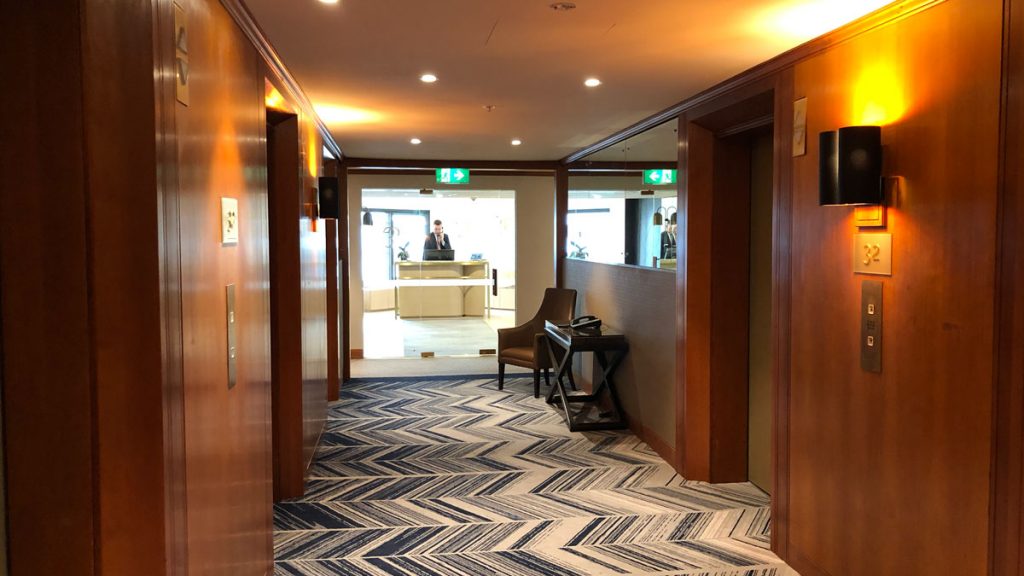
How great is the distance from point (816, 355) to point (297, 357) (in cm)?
280

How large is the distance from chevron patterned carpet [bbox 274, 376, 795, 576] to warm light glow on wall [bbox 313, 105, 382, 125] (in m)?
2.40

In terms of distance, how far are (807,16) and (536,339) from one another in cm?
454

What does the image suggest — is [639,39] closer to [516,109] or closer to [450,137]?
[516,109]

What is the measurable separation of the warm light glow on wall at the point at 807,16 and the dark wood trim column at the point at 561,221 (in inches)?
183

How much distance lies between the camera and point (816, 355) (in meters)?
3.21

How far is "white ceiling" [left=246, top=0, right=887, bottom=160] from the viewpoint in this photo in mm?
2822

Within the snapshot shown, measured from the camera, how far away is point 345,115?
17.1 ft

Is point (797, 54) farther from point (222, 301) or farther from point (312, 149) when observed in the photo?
point (312, 149)

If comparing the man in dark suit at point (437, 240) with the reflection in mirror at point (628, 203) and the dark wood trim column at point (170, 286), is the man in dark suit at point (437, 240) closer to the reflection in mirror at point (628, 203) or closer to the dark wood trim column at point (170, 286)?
the reflection in mirror at point (628, 203)

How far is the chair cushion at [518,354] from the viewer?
23.4 feet

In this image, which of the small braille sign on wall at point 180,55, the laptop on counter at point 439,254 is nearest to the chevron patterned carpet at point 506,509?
the small braille sign on wall at point 180,55

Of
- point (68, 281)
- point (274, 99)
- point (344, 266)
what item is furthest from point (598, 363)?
point (68, 281)

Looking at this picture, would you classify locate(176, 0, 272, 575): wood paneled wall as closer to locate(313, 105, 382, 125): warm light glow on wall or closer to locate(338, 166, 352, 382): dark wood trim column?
locate(313, 105, 382, 125): warm light glow on wall

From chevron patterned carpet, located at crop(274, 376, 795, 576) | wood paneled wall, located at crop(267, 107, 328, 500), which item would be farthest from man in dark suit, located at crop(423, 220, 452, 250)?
wood paneled wall, located at crop(267, 107, 328, 500)
